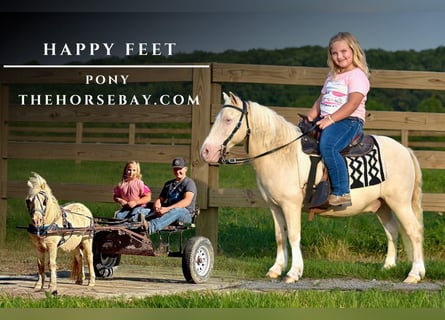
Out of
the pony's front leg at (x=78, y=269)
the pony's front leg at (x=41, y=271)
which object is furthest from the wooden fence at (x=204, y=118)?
the pony's front leg at (x=41, y=271)

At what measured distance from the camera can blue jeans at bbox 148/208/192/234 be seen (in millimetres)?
8508

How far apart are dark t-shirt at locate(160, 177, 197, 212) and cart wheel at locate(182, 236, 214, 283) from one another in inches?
13.0

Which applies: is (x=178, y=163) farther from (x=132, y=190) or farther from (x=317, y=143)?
(x=317, y=143)

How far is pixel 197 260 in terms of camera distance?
862cm

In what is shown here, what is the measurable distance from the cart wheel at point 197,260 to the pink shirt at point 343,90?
1.56 m

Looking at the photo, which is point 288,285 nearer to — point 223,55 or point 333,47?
point 333,47

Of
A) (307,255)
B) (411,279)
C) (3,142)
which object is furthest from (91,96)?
(411,279)

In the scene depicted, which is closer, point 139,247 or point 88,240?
point 88,240

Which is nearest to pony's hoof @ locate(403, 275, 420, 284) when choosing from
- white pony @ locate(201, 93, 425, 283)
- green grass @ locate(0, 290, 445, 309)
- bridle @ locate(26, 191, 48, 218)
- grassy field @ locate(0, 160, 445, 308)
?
white pony @ locate(201, 93, 425, 283)

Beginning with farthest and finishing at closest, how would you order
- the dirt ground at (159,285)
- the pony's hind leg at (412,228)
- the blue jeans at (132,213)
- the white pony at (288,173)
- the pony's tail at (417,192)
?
the pony's tail at (417,192)
the pony's hind leg at (412,228)
the blue jeans at (132,213)
the white pony at (288,173)
the dirt ground at (159,285)

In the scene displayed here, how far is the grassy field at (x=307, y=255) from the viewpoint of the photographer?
7039 mm

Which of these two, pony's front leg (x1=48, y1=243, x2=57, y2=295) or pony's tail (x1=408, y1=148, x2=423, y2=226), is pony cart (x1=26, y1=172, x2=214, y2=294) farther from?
pony's tail (x1=408, y1=148, x2=423, y2=226)

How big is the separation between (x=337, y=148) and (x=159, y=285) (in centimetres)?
192

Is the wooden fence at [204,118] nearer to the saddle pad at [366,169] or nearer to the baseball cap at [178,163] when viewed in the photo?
the saddle pad at [366,169]
